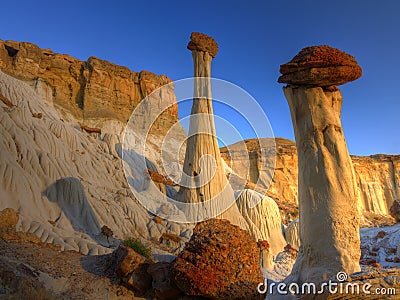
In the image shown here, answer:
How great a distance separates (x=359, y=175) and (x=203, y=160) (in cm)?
3525

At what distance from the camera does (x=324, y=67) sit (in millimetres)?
6074

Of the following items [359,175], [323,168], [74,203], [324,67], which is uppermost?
[359,175]

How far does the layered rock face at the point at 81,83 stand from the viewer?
1179 inches

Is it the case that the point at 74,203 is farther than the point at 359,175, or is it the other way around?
the point at 359,175

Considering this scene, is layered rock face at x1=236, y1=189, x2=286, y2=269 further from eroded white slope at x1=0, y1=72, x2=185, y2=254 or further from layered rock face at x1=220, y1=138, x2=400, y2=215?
layered rock face at x1=220, y1=138, x2=400, y2=215

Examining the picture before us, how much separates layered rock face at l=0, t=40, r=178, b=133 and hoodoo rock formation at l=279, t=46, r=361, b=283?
26267 mm

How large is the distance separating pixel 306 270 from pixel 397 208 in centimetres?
1805

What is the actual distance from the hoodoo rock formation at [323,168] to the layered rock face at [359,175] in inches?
1346

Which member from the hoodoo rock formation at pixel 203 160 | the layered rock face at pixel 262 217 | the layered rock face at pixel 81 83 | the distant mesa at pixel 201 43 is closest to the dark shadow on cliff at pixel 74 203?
the hoodoo rock formation at pixel 203 160

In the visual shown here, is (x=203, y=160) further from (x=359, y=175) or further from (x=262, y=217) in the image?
(x=359, y=175)

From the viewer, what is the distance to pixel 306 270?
5.73 metres
